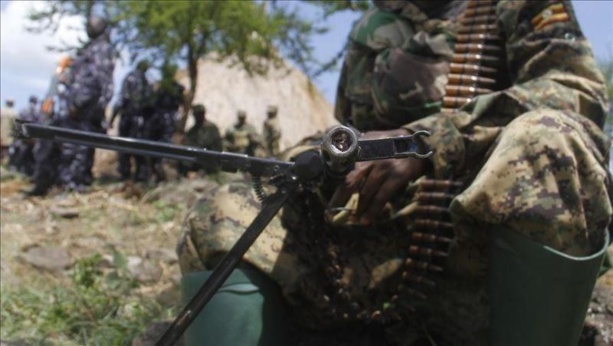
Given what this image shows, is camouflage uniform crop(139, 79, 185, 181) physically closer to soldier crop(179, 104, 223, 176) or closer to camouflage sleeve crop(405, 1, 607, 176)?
soldier crop(179, 104, 223, 176)

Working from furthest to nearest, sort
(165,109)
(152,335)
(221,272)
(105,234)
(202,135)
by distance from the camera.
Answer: (202,135) < (165,109) < (105,234) < (152,335) < (221,272)

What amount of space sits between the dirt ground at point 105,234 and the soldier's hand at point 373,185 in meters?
0.72

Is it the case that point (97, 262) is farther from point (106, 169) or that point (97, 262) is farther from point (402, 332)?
point (106, 169)

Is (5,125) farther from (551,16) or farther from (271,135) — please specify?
(551,16)

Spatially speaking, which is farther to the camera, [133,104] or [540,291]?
[133,104]

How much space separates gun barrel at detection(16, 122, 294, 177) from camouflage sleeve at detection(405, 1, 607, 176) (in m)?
0.50

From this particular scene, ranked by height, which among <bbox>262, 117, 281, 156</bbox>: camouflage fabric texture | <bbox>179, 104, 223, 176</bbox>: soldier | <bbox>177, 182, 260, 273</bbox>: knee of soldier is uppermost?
<bbox>177, 182, 260, 273</bbox>: knee of soldier

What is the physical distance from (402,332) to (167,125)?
1252 cm

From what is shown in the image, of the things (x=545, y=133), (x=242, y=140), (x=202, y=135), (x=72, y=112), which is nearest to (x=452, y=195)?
(x=545, y=133)

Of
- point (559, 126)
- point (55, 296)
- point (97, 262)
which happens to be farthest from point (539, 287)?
point (97, 262)

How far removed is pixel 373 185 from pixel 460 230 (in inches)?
10.2

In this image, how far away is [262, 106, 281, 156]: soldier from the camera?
1780 cm

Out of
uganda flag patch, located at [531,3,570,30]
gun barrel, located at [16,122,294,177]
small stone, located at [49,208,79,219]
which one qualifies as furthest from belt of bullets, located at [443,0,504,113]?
small stone, located at [49,208,79,219]

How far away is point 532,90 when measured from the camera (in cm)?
211
